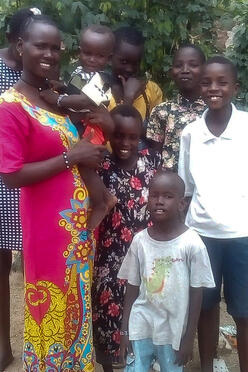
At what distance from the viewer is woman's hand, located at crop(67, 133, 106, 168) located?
263cm

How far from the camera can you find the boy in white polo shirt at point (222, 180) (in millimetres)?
2941

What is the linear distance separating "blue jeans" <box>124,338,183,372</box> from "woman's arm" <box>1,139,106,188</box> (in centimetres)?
89

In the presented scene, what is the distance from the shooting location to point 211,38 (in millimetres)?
4125

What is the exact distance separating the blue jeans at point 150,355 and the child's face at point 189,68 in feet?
4.90

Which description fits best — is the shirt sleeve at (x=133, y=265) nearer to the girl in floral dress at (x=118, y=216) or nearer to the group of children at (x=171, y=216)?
the group of children at (x=171, y=216)

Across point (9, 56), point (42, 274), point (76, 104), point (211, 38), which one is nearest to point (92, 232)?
point (42, 274)

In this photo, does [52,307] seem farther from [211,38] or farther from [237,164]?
[211,38]

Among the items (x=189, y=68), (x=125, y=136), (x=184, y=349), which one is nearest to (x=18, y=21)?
(x=125, y=136)

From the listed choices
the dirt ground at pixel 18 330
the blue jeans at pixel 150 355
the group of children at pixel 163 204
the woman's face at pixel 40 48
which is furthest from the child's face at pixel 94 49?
the dirt ground at pixel 18 330

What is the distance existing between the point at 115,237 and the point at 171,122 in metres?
0.75

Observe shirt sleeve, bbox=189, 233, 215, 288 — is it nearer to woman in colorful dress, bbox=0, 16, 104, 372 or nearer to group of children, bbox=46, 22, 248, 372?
group of children, bbox=46, 22, 248, 372

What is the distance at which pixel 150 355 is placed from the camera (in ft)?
9.17

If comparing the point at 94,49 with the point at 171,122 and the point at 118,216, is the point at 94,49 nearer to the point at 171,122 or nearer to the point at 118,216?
the point at 171,122

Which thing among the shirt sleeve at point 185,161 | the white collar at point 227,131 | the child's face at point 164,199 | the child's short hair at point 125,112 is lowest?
the child's face at point 164,199
